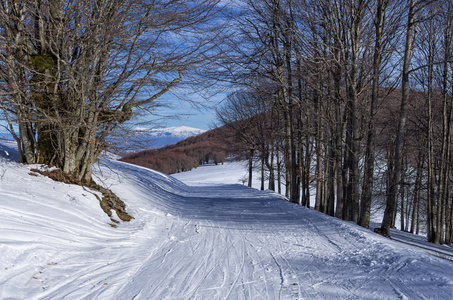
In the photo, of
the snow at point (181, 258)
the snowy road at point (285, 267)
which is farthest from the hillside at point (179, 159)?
the snowy road at point (285, 267)

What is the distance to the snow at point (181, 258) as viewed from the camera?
3488 millimetres

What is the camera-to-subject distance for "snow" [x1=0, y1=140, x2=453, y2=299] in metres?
3.49

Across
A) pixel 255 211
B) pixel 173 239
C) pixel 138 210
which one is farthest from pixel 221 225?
pixel 138 210

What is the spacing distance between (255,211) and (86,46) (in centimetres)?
696

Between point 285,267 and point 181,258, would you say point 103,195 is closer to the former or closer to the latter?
point 181,258

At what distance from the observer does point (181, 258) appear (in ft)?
16.2

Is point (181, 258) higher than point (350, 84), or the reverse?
point (350, 84)

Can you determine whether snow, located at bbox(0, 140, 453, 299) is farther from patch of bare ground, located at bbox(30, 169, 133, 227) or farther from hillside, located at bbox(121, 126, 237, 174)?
hillside, located at bbox(121, 126, 237, 174)

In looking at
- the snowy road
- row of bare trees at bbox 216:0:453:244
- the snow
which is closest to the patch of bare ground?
the snow

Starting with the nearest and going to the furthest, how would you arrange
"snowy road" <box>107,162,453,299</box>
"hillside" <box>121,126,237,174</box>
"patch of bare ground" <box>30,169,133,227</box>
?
"snowy road" <box>107,162,453,299</box>
"patch of bare ground" <box>30,169,133,227</box>
"hillside" <box>121,126,237,174</box>

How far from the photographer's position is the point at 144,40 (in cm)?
874

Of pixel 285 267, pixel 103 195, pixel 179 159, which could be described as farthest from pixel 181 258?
pixel 179 159

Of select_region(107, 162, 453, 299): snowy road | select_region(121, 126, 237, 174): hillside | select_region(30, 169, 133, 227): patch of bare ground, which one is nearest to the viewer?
select_region(107, 162, 453, 299): snowy road

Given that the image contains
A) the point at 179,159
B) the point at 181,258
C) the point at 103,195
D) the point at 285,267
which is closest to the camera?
the point at 285,267
